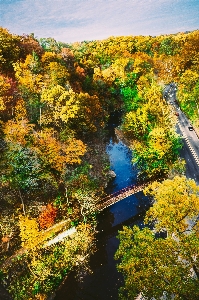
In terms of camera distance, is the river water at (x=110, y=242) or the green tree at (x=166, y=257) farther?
the river water at (x=110, y=242)

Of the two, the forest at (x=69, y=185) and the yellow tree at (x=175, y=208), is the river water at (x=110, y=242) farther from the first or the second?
the yellow tree at (x=175, y=208)

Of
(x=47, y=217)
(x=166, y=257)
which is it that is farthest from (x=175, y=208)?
(x=47, y=217)

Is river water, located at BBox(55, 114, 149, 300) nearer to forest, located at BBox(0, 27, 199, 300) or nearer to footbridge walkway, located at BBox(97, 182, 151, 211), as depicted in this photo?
forest, located at BBox(0, 27, 199, 300)

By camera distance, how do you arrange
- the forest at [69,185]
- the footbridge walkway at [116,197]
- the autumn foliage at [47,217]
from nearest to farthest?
1. the forest at [69,185]
2. the autumn foliage at [47,217]
3. the footbridge walkway at [116,197]

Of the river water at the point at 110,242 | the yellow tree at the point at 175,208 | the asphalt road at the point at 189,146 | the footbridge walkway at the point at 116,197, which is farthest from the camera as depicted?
the asphalt road at the point at 189,146

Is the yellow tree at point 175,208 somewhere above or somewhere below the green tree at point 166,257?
above

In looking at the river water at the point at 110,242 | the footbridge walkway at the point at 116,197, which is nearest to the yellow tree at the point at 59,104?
the footbridge walkway at the point at 116,197

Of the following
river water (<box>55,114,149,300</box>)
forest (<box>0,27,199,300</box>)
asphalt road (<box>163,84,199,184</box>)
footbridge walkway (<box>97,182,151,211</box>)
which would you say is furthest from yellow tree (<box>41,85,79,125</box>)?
asphalt road (<box>163,84,199,184</box>)

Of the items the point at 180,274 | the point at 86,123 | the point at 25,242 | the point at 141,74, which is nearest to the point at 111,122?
the point at 141,74
